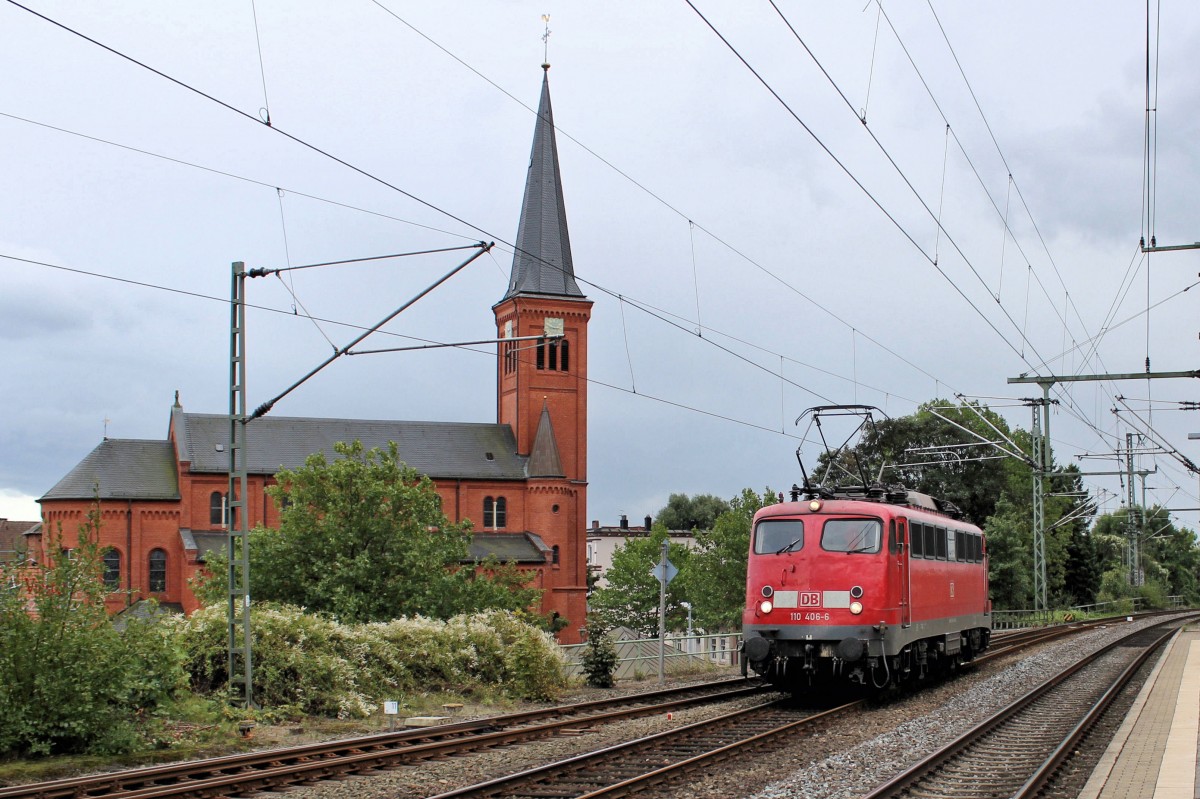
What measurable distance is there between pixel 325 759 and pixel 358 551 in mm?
24433

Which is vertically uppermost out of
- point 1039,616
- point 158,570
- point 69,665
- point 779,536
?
point 779,536

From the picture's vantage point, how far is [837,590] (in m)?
20.0

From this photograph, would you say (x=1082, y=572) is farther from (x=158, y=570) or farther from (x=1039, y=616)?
(x=158, y=570)

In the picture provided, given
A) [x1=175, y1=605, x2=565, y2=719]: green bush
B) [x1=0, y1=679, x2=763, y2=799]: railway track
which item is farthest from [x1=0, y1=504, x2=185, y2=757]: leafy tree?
[x1=175, y1=605, x2=565, y2=719]: green bush

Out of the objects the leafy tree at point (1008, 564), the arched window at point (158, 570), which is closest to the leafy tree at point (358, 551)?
the arched window at point (158, 570)

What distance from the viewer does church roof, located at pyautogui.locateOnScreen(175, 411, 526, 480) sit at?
Result: 2781 inches

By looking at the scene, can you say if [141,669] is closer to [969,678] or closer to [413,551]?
[969,678]

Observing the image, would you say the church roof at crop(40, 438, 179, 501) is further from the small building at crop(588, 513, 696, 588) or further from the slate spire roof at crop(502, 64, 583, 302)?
the small building at crop(588, 513, 696, 588)

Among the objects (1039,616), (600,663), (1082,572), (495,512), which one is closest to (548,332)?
(495,512)

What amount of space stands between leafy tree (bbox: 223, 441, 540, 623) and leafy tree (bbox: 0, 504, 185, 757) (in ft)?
65.7

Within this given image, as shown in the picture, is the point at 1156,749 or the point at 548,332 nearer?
the point at 1156,749

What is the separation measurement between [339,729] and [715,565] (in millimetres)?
36269

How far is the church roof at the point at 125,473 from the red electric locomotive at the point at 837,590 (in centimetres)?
5300

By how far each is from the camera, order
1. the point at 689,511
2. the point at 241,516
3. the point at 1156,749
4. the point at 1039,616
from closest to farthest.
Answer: the point at 1156,749 → the point at 241,516 → the point at 1039,616 → the point at 689,511
